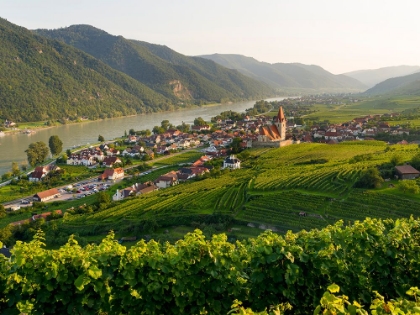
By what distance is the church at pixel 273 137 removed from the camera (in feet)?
155

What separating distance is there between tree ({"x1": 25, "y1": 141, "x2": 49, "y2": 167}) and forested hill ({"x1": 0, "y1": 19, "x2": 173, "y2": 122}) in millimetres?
42760

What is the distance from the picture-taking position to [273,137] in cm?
4825

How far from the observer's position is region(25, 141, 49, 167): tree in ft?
143

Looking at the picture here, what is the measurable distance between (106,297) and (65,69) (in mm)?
131823

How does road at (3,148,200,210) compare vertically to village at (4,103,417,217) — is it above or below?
below

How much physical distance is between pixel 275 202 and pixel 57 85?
104341 mm

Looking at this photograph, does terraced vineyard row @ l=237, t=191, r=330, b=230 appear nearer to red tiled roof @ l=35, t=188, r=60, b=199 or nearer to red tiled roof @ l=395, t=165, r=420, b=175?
red tiled roof @ l=395, t=165, r=420, b=175

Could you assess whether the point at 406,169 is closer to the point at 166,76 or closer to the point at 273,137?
the point at 273,137

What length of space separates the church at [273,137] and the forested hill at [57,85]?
202 ft

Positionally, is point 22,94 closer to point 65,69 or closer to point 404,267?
point 65,69

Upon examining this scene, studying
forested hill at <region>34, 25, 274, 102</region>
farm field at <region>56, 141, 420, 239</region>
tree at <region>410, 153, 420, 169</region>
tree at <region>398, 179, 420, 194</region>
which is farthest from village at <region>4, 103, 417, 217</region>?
forested hill at <region>34, 25, 274, 102</region>

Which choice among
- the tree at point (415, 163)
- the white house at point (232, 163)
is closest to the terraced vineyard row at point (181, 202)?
the white house at point (232, 163)

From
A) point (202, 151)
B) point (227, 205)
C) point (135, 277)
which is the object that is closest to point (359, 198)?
point (227, 205)

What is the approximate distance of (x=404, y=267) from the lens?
523 cm
